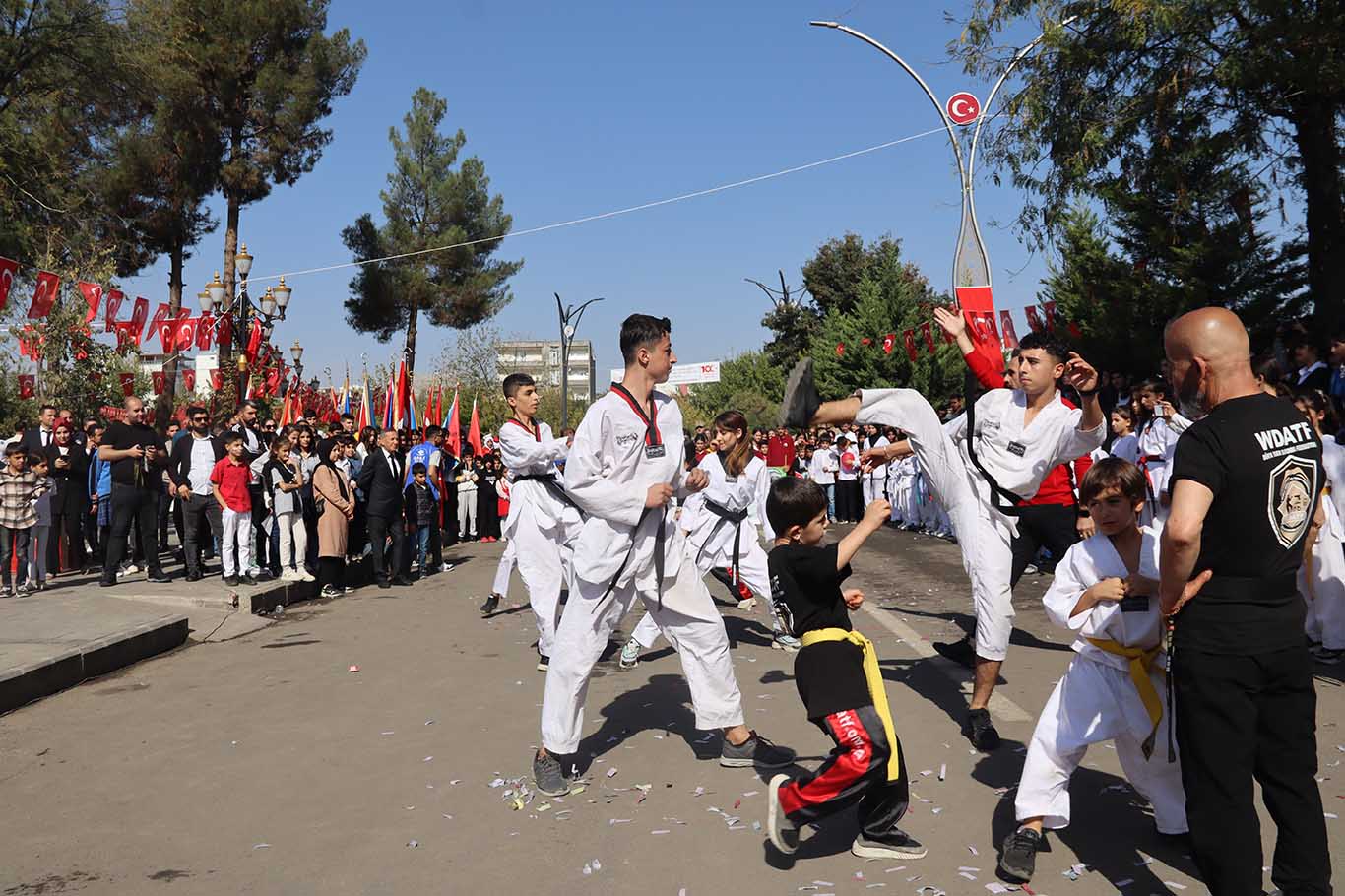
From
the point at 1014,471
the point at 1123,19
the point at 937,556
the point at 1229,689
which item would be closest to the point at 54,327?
the point at 937,556

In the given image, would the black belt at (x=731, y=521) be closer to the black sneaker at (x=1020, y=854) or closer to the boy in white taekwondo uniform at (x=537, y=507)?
the boy in white taekwondo uniform at (x=537, y=507)

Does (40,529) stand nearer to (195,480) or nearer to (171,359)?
(195,480)

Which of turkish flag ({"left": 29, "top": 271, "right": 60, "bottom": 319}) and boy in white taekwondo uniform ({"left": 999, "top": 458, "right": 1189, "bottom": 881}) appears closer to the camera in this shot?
boy in white taekwondo uniform ({"left": 999, "top": 458, "right": 1189, "bottom": 881})

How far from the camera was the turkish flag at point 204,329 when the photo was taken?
71.2ft

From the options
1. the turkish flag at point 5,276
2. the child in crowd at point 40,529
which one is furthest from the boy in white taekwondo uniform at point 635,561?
the turkish flag at point 5,276

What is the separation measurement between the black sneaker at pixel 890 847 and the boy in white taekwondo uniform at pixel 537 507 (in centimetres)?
400

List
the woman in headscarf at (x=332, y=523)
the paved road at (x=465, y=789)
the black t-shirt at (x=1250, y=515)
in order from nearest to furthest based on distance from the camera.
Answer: the black t-shirt at (x=1250, y=515) → the paved road at (x=465, y=789) → the woman in headscarf at (x=332, y=523)

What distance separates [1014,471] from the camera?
5.58 meters

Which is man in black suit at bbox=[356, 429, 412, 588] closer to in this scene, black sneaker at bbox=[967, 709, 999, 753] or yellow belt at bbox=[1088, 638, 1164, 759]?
black sneaker at bbox=[967, 709, 999, 753]

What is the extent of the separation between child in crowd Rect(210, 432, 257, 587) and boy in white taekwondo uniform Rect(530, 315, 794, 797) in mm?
8229

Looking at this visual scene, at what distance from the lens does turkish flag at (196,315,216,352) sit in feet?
71.2

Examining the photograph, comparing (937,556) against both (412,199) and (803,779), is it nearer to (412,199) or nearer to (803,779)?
(803,779)

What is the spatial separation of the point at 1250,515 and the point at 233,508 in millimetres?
11326

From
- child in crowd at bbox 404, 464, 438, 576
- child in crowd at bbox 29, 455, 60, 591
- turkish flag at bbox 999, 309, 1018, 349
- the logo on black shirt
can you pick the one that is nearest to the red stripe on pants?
the logo on black shirt
